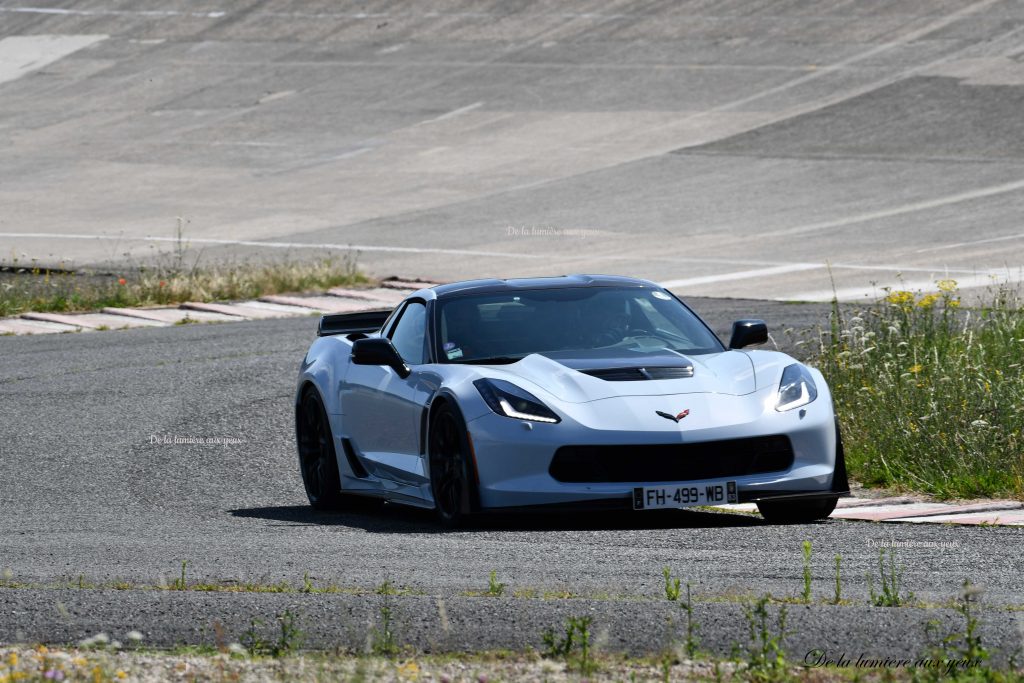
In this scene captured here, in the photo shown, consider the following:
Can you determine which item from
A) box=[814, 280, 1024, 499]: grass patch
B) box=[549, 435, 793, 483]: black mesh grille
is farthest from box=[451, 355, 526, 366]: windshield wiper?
box=[814, 280, 1024, 499]: grass patch

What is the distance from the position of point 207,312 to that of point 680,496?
13827mm

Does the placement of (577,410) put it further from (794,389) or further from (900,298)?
(900,298)

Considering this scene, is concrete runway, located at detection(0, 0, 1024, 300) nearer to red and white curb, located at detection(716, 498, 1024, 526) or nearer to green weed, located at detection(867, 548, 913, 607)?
red and white curb, located at detection(716, 498, 1024, 526)

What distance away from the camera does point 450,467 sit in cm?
952

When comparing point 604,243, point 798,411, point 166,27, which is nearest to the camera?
point 798,411

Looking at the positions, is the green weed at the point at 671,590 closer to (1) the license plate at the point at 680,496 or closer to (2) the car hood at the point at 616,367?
(1) the license plate at the point at 680,496

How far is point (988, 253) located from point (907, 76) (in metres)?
15.1

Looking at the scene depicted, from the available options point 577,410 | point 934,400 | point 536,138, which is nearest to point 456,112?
point 536,138

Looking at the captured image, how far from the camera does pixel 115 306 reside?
2256 cm

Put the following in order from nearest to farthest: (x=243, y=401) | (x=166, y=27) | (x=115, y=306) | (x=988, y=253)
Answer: (x=243, y=401) → (x=115, y=306) → (x=988, y=253) → (x=166, y=27)

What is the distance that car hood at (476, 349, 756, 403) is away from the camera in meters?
9.26

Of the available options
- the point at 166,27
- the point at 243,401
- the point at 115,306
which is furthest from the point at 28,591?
the point at 166,27

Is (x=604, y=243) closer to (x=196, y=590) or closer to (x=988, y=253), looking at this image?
(x=988, y=253)

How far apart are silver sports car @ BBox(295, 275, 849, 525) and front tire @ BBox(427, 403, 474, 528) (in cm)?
1
